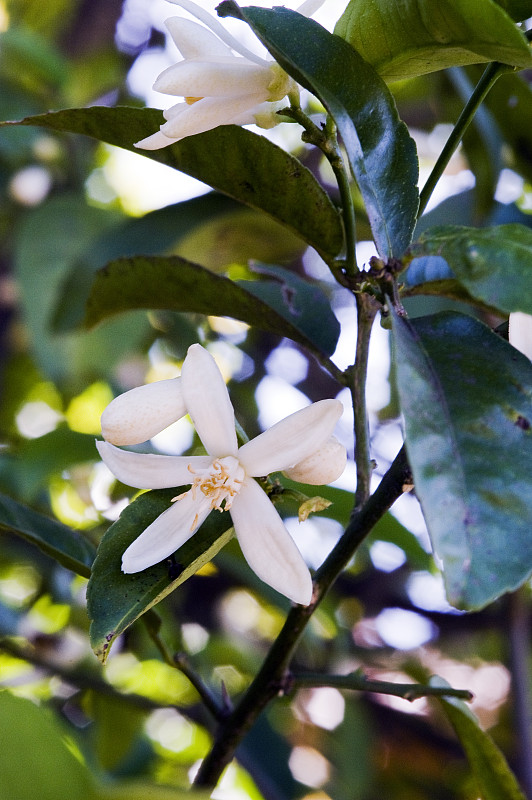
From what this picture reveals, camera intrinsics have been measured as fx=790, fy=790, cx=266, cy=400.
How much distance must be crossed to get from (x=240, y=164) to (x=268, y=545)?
0.28m

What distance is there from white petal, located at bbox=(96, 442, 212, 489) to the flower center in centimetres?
1

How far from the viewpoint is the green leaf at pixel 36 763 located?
301 millimetres

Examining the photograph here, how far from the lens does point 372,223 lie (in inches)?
18.8

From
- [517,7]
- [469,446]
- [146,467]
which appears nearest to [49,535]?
[146,467]

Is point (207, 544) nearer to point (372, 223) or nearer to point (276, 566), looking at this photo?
point (276, 566)

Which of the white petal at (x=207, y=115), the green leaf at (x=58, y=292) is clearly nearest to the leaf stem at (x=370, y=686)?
the white petal at (x=207, y=115)

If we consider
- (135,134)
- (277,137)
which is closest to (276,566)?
(135,134)

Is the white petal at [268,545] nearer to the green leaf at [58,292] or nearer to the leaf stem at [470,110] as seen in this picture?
the leaf stem at [470,110]

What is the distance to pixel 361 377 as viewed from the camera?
530 mm

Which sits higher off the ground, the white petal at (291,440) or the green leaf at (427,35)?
the green leaf at (427,35)

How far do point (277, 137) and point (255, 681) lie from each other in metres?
1.50

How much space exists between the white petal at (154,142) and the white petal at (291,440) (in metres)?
0.22

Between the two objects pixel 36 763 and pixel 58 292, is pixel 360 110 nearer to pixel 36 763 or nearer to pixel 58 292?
pixel 36 763

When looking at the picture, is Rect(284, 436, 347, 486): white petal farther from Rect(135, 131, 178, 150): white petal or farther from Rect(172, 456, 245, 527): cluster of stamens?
Rect(135, 131, 178, 150): white petal
